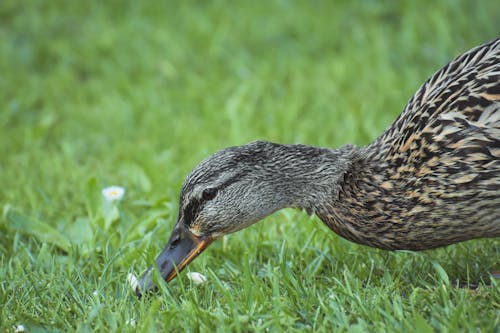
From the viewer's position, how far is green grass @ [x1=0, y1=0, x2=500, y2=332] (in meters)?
3.79

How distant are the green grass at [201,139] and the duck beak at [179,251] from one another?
3.4 inches

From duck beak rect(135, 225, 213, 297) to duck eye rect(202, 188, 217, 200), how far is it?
0.21 metres

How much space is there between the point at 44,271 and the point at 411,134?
6.98ft

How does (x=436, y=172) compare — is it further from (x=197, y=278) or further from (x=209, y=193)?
(x=197, y=278)

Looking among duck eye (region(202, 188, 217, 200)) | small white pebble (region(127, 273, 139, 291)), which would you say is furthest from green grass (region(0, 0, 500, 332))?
duck eye (region(202, 188, 217, 200))

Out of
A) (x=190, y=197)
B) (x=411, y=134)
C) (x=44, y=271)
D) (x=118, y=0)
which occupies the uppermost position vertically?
(x=118, y=0)

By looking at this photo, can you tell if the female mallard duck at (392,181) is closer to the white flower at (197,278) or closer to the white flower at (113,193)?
the white flower at (197,278)

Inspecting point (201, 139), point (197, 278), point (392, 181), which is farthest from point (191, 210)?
point (201, 139)

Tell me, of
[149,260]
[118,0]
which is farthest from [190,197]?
[118,0]

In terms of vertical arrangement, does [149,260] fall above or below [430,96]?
below

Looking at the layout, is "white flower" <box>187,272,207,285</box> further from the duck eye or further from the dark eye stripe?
the duck eye

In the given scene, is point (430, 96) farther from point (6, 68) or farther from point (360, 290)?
point (6, 68)

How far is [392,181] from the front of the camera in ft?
13.7

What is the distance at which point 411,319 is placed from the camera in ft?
11.4
